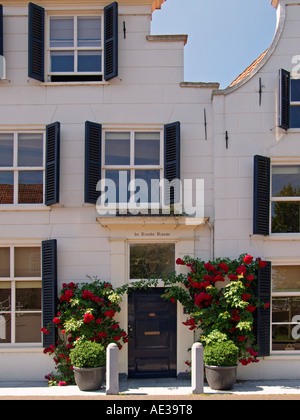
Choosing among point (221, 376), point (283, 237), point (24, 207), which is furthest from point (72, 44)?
point (221, 376)

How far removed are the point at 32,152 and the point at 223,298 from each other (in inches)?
211

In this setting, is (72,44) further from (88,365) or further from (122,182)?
(88,365)

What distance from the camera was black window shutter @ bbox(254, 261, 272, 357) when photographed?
884 cm

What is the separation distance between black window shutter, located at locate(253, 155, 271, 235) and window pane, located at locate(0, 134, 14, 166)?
554 centimetres

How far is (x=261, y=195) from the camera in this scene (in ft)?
29.9

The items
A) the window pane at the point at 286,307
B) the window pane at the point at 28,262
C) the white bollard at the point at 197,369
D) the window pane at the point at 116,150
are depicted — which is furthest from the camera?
the window pane at the point at 116,150

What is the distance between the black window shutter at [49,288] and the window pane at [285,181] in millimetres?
5115

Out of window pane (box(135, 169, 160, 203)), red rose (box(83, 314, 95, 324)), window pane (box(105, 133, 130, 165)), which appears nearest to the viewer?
red rose (box(83, 314, 95, 324))

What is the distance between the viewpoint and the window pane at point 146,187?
373 inches

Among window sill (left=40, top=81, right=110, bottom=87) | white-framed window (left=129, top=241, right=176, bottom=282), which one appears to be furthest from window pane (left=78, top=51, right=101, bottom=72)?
white-framed window (left=129, top=241, right=176, bottom=282)

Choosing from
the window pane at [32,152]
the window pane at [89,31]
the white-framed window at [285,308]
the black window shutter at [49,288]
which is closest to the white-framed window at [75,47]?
the window pane at [89,31]

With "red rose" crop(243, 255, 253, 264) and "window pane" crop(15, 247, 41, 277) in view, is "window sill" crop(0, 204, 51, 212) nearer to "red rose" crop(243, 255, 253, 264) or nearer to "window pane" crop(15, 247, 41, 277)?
"window pane" crop(15, 247, 41, 277)

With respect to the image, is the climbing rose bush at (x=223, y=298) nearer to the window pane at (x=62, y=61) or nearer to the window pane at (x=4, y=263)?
the window pane at (x=4, y=263)

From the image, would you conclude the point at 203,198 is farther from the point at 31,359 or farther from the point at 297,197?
the point at 31,359
